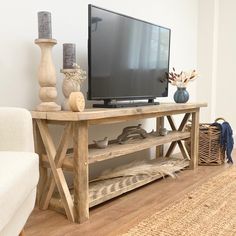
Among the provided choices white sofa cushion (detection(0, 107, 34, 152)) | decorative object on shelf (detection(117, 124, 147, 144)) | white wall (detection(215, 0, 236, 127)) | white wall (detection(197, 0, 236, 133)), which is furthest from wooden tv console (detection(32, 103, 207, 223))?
white wall (detection(215, 0, 236, 127))

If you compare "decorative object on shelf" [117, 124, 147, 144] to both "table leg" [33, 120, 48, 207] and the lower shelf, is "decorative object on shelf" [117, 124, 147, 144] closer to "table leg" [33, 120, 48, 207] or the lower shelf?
the lower shelf

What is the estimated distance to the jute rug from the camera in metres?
1.53

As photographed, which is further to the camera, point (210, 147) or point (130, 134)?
point (210, 147)

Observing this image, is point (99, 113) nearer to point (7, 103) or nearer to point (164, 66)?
point (7, 103)

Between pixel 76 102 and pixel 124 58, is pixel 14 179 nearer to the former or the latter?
pixel 76 102

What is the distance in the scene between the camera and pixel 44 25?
1.73 metres

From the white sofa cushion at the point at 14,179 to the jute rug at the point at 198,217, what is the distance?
62 centimetres

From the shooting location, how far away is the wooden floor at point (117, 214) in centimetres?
156

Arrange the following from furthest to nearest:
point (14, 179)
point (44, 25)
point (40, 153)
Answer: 1. point (40, 153)
2. point (44, 25)
3. point (14, 179)

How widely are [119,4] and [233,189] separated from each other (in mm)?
1730

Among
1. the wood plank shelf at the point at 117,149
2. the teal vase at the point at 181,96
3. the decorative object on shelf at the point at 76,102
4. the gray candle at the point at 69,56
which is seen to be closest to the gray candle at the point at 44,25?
the gray candle at the point at 69,56

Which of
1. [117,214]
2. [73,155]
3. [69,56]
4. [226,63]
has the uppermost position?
[226,63]

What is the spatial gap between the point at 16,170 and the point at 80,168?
63 centimetres

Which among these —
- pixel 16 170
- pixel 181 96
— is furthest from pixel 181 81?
pixel 16 170
